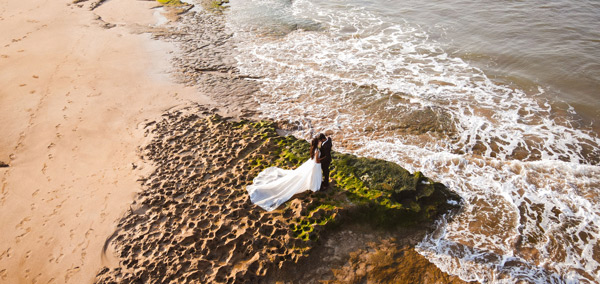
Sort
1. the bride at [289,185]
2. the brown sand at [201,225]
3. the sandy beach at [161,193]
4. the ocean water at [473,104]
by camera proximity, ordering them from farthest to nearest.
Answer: the bride at [289,185]
the ocean water at [473,104]
the sandy beach at [161,193]
the brown sand at [201,225]

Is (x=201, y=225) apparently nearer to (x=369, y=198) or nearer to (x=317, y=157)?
(x=317, y=157)

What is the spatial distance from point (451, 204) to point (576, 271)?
2.46 m

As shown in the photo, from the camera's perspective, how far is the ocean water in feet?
22.1

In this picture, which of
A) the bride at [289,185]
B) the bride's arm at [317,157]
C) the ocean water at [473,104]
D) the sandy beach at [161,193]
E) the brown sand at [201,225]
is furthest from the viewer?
the bride at [289,185]

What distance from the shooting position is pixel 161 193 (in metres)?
7.80

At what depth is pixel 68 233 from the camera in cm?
700

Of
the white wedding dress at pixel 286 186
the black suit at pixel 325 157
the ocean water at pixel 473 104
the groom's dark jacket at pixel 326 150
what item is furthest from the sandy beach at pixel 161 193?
the ocean water at pixel 473 104

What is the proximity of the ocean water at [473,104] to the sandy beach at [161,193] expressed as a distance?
1135mm

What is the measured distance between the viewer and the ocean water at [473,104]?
6742 mm

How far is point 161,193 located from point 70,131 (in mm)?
4848

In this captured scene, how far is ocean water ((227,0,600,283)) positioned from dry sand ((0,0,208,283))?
14.4 feet


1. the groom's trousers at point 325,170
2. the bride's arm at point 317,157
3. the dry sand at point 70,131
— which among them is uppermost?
the bride's arm at point 317,157

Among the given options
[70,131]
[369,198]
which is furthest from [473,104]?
[70,131]

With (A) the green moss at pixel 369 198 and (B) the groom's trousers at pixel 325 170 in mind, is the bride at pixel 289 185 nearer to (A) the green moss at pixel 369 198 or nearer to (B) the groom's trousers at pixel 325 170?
(B) the groom's trousers at pixel 325 170
